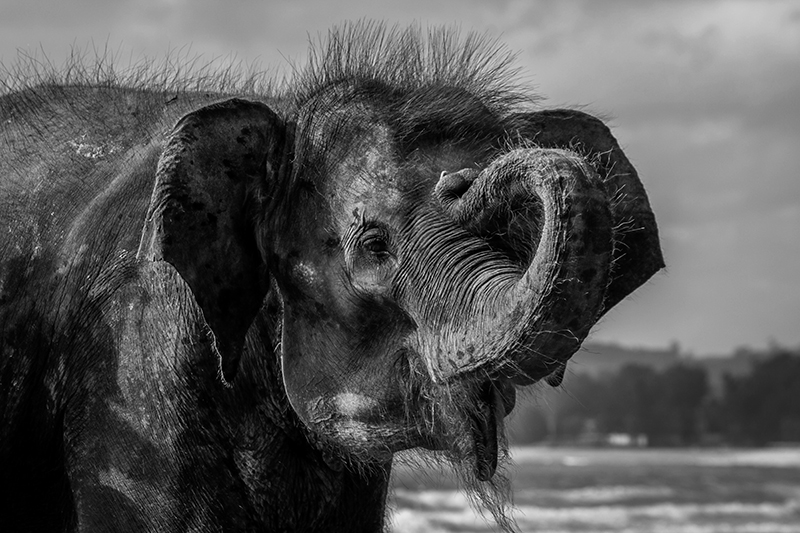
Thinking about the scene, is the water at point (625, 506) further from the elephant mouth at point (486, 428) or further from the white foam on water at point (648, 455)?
the white foam on water at point (648, 455)

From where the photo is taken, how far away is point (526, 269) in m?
3.69

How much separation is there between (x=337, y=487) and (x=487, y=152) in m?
1.23

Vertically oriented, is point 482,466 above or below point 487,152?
below

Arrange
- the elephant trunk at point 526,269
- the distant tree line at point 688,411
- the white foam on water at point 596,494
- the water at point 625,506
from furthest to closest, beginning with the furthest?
1. the distant tree line at point 688,411
2. the white foam on water at point 596,494
3. the water at point 625,506
4. the elephant trunk at point 526,269

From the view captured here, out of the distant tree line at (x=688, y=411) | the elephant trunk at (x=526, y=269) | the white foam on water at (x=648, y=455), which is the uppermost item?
the distant tree line at (x=688, y=411)

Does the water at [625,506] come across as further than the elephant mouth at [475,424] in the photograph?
Yes

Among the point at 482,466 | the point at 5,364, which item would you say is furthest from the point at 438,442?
the point at 5,364

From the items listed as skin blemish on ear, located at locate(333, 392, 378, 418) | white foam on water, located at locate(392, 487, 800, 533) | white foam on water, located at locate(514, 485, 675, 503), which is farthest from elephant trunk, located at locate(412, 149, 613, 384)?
white foam on water, located at locate(514, 485, 675, 503)

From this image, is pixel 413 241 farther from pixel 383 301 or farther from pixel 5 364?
pixel 5 364

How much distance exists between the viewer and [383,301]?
13.3 feet

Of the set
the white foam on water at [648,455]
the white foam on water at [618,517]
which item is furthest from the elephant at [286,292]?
the white foam on water at [648,455]

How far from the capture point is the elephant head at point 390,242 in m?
3.72

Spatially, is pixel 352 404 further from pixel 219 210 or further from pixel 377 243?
pixel 219 210

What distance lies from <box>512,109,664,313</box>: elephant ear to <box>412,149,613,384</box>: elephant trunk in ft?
1.60
